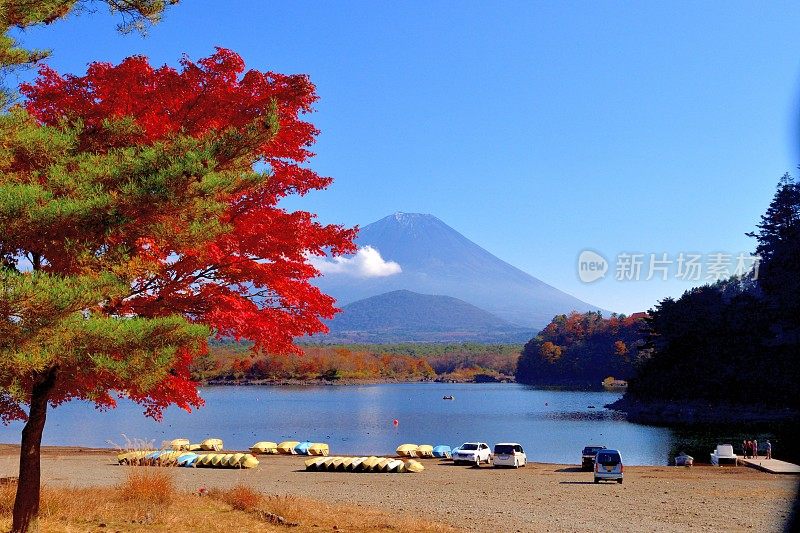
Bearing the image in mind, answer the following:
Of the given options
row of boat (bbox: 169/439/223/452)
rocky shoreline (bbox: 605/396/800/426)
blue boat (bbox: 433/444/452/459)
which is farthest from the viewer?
rocky shoreline (bbox: 605/396/800/426)

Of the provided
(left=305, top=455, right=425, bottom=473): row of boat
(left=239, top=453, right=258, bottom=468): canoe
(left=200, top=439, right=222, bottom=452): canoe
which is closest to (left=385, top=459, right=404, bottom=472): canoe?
(left=305, top=455, right=425, bottom=473): row of boat

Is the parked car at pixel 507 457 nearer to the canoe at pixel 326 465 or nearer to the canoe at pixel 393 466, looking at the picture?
the canoe at pixel 393 466

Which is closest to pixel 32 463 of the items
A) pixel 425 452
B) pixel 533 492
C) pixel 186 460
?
pixel 533 492

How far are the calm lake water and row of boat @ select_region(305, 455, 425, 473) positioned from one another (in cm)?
912

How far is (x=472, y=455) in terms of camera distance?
32594 millimetres

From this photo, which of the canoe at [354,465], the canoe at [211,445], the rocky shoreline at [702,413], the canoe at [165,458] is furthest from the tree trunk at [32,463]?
the rocky shoreline at [702,413]

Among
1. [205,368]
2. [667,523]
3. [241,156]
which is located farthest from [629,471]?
[205,368]

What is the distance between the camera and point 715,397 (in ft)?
225

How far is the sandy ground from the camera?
15.0 m

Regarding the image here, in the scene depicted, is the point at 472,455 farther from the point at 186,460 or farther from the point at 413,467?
the point at 186,460

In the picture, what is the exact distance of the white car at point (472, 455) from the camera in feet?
107

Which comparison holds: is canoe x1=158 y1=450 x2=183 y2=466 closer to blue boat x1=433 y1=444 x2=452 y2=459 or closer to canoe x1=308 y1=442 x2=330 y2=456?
canoe x1=308 y1=442 x2=330 y2=456

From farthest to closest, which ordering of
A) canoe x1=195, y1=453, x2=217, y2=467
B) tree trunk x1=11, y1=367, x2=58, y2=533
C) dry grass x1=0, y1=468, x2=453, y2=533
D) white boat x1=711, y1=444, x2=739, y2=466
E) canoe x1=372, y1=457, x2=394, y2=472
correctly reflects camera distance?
white boat x1=711, y1=444, x2=739, y2=466
canoe x1=195, y1=453, x2=217, y2=467
canoe x1=372, y1=457, x2=394, y2=472
dry grass x1=0, y1=468, x2=453, y2=533
tree trunk x1=11, y1=367, x2=58, y2=533

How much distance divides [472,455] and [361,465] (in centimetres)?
607
